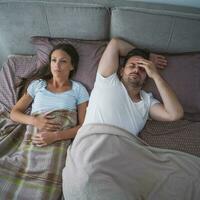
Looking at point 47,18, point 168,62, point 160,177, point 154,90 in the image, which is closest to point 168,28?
point 168,62

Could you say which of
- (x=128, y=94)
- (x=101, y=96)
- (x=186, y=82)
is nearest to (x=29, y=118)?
(x=101, y=96)

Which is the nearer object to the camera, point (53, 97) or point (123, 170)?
point (123, 170)

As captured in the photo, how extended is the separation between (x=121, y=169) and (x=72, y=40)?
3.00 ft

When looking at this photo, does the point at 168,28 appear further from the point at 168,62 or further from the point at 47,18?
the point at 47,18

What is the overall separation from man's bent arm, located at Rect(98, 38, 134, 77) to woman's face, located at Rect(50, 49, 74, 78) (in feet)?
0.70

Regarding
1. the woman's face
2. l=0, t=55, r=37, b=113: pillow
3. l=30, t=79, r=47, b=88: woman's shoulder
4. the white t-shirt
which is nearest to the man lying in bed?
the white t-shirt

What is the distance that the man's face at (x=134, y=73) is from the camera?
156 cm

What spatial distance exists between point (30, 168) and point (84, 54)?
775 millimetres

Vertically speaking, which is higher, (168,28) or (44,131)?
(168,28)

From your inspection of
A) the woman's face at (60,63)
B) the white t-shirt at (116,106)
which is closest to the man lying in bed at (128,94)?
the white t-shirt at (116,106)

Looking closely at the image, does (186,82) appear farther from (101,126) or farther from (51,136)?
(51,136)

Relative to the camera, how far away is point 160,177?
132 cm

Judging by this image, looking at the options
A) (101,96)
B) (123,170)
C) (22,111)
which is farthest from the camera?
(22,111)

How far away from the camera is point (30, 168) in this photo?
1.37m
